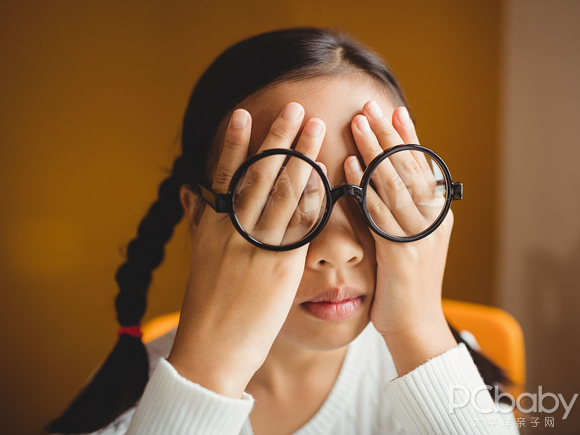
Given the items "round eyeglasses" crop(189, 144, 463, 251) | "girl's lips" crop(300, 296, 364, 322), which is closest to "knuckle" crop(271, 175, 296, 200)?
"round eyeglasses" crop(189, 144, 463, 251)

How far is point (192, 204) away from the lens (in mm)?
876

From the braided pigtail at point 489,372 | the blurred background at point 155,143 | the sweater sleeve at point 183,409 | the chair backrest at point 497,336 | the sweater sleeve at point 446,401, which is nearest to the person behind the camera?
the sweater sleeve at point 183,409

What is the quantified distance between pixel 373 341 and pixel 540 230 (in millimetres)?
1105

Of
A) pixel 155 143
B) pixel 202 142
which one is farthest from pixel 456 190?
pixel 155 143

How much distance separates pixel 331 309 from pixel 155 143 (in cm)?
192

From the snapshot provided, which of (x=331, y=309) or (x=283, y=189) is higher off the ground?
(x=283, y=189)

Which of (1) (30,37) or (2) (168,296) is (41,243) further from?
(1) (30,37)

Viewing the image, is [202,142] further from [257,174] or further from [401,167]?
[401,167]

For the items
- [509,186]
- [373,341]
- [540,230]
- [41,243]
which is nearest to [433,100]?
[509,186]

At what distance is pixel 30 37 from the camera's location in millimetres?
2061

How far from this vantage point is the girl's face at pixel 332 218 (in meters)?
0.69

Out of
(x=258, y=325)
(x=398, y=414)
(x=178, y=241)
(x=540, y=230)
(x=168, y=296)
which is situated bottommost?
(x=168, y=296)

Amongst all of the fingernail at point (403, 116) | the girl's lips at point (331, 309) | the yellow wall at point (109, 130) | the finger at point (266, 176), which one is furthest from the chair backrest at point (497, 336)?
the yellow wall at point (109, 130)

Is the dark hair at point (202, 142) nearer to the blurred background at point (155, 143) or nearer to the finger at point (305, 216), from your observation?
the finger at point (305, 216)
